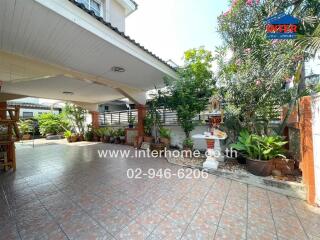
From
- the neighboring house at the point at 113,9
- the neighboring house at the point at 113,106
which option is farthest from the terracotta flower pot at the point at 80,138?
the neighboring house at the point at 113,9

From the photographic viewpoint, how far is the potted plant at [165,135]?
23.2 feet

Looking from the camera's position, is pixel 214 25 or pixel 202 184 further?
pixel 214 25

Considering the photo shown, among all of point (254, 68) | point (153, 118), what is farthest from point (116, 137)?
point (254, 68)

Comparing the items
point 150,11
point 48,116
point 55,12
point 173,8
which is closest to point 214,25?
point 173,8

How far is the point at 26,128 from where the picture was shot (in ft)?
41.1

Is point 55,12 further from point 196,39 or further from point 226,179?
point 196,39

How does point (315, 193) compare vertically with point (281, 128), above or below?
below

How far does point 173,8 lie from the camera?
18.5ft

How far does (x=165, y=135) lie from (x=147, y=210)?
4789mm

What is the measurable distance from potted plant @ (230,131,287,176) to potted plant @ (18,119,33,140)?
14.8 metres

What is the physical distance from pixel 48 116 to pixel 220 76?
1384 cm

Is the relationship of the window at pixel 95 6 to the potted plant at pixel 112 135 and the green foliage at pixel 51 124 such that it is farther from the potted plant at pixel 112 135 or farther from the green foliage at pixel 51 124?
the green foliage at pixel 51 124

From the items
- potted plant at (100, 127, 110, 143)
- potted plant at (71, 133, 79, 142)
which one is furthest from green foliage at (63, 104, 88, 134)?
potted plant at (100, 127, 110, 143)

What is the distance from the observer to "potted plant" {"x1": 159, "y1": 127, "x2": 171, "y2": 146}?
7.09 metres
